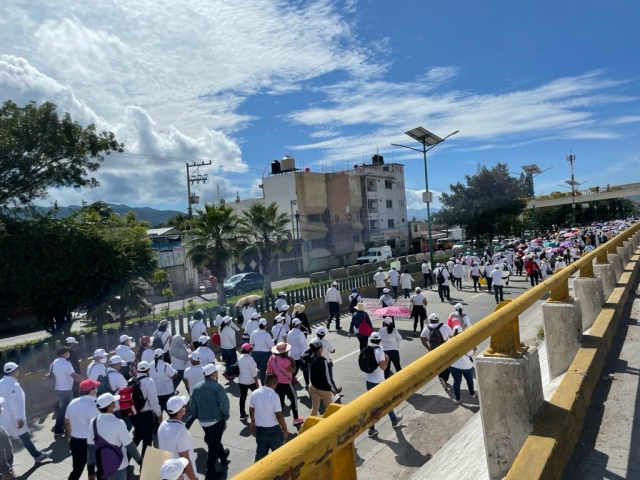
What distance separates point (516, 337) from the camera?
256 centimetres

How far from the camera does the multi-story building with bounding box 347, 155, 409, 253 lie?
5288 centimetres

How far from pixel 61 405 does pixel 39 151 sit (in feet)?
29.2

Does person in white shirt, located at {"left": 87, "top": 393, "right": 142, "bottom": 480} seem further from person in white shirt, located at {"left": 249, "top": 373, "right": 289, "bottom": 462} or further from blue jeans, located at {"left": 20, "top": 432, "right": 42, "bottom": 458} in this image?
blue jeans, located at {"left": 20, "top": 432, "right": 42, "bottom": 458}

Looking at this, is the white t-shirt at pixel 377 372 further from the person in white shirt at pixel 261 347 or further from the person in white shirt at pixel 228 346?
the person in white shirt at pixel 228 346

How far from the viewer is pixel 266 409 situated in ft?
19.6

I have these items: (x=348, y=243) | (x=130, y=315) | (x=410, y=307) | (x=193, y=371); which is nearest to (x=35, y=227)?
(x=130, y=315)

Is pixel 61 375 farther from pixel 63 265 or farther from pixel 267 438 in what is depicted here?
pixel 63 265

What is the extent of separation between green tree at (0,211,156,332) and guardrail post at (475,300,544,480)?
1406 centimetres

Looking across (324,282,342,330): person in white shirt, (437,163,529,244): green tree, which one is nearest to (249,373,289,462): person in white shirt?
(324,282,342,330): person in white shirt

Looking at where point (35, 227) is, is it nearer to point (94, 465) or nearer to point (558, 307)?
point (94, 465)

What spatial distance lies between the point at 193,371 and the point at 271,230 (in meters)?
18.9

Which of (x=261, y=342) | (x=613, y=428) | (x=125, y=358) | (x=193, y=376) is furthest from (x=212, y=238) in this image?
(x=613, y=428)

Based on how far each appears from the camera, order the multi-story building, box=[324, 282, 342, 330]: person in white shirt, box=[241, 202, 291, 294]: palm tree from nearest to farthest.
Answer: box=[324, 282, 342, 330]: person in white shirt → box=[241, 202, 291, 294]: palm tree → the multi-story building

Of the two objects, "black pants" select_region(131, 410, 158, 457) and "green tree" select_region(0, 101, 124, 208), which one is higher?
"green tree" select_region(0, 101, 124, 208)
